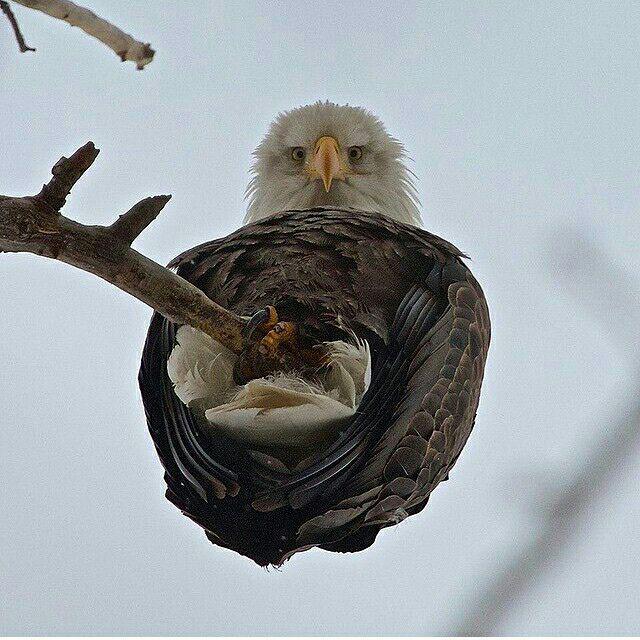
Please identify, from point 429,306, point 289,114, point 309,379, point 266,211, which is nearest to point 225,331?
point 309,379

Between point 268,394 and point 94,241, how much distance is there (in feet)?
A: 2.73

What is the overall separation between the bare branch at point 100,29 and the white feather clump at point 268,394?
4.34 ft

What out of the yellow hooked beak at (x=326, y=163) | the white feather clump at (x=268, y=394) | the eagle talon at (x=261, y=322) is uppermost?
the yellow hooked beak at (x=326, y=163)

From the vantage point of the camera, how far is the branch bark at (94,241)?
2.64 metres

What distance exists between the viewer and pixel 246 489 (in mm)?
3428

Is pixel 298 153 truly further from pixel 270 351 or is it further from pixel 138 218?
pixel 138 218

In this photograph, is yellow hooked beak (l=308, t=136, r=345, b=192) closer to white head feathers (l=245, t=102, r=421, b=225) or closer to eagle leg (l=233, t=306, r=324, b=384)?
white head feathers (l=245, t=102, r=421, b=225)

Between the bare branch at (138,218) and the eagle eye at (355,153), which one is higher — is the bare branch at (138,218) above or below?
below

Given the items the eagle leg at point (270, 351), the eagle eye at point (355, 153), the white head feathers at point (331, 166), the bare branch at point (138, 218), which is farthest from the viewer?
the eagle eye at point (355, 153)

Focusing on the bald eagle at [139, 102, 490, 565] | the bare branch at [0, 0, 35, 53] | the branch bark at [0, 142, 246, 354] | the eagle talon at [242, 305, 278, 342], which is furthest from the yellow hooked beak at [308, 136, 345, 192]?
the bare branch at [0, 0, 35, 53]

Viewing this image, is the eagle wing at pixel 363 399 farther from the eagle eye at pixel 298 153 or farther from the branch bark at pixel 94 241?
the eagle eye at pixel 298 153

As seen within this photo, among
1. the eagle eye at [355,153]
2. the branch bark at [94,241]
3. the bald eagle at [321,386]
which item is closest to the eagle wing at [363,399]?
the bald eagle at [321,386]

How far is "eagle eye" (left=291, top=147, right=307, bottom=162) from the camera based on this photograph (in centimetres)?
581

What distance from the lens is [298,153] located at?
5836 millimetres
